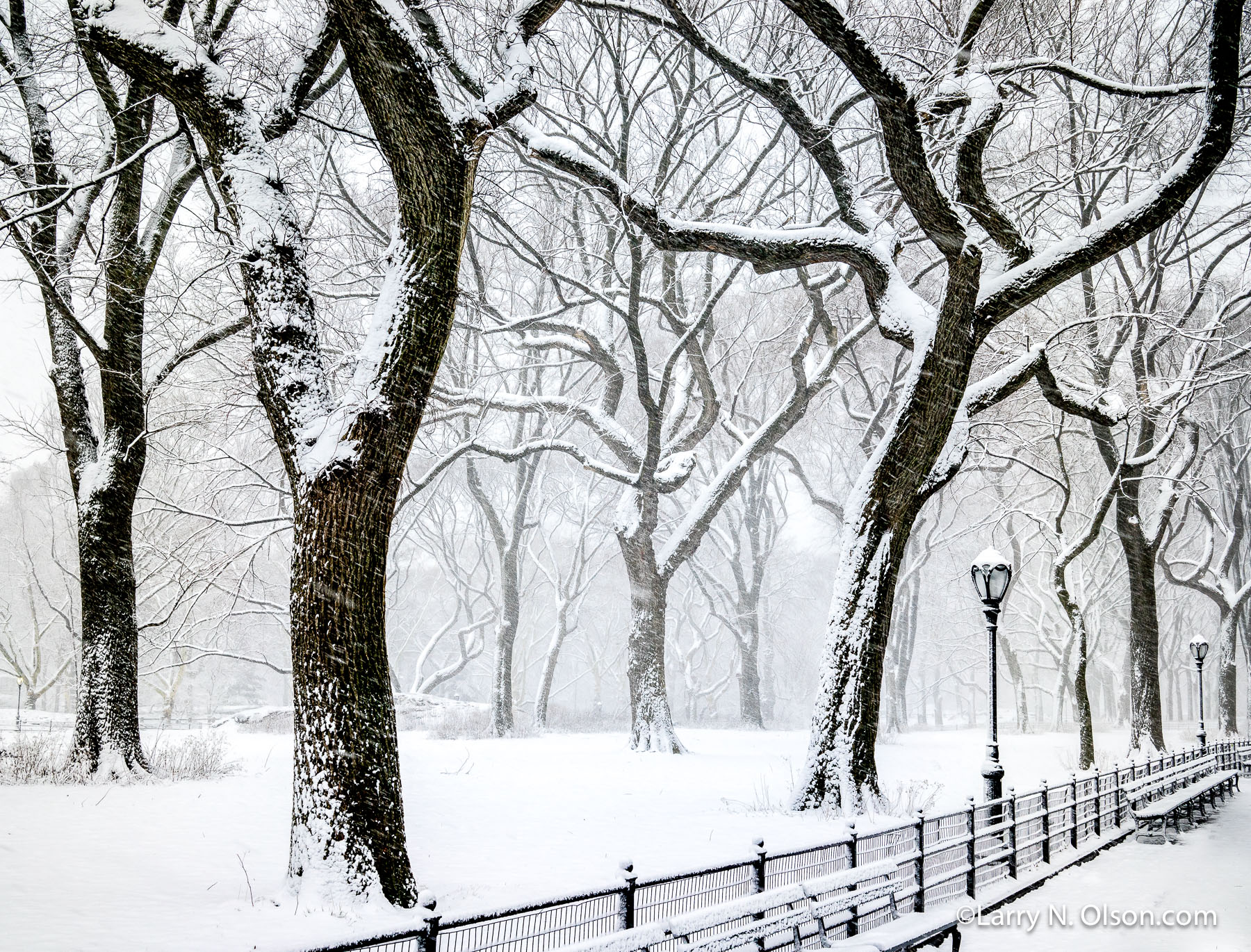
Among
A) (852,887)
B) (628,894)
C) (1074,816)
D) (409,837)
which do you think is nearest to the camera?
(628,894)

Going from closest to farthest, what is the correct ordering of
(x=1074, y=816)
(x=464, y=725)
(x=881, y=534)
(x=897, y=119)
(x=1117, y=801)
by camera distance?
(x=897, y=119), (x=881, y=534), (x=1074, y=816), (x=1117, y=801), (x=464, y=725)

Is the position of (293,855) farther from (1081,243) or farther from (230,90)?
(1081,243)

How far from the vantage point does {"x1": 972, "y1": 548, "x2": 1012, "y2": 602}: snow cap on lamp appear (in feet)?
38.2

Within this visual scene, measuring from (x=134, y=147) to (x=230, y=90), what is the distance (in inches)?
255

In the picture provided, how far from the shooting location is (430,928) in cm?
399

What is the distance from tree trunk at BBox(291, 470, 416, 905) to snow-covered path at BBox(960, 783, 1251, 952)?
18.3 feet

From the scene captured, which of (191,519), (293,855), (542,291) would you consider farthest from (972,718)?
(293,855)

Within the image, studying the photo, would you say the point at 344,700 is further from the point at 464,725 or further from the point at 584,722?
the point at 584,722

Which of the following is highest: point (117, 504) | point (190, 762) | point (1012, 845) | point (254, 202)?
point (254, 202)

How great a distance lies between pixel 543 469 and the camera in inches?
1462

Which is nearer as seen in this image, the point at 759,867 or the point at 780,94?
the point at 759,867

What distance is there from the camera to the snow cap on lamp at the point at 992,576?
11.7 m

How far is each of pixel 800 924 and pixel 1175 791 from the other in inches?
562

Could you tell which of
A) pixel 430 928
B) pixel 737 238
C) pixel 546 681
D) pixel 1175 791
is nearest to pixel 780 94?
pixel 737 238
